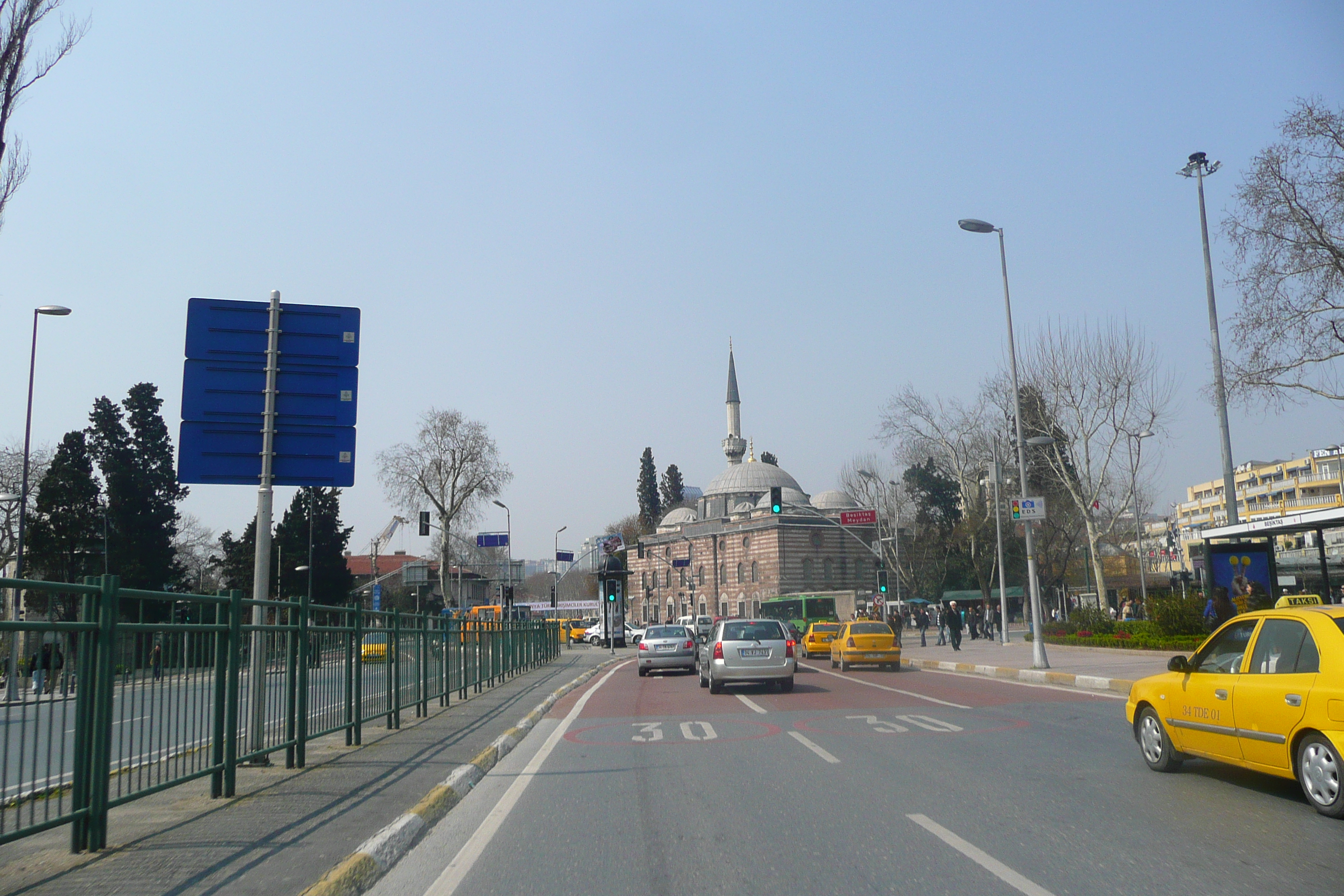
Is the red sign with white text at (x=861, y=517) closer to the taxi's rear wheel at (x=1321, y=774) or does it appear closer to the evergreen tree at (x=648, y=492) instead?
the taxi's rear wheel at (x=1321, y=774)

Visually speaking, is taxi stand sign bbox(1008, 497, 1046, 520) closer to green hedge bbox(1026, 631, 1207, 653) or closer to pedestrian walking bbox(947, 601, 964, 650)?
green hedge bbox(1026, 631, 1207, 653)

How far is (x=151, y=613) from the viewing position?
6.80 m

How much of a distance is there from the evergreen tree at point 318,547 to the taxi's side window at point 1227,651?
63.0 metres

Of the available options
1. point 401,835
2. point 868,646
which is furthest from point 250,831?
point 868,646

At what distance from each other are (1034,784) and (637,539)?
98688mm

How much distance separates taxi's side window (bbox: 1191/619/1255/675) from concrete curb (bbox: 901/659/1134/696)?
699cm

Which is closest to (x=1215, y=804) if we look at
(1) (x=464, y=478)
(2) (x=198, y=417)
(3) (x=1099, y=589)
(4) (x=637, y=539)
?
(2) (x=198, y=417)

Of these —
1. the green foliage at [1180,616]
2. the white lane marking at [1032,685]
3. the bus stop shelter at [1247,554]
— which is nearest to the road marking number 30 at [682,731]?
the white lane marking at [1032,685]

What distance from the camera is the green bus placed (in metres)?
58.7

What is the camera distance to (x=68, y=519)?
46.0 meters

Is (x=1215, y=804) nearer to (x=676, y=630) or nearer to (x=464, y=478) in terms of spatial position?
(x=676, y=630)

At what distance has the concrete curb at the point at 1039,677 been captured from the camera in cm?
1800

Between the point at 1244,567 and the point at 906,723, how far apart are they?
50.8 feet

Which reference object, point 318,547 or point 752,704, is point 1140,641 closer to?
point 752,704
